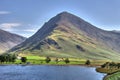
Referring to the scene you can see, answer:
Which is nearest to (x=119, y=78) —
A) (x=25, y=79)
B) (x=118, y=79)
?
(x=118, y=79)

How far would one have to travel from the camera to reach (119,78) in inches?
3145

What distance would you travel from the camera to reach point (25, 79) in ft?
483

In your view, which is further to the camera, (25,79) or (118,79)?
(25,79)

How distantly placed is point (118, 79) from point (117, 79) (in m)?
0.89

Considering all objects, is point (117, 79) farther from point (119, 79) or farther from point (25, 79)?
point (25, 79)

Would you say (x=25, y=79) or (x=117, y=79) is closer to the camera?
(x=117, y=79)

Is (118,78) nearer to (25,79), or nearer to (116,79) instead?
(116,79)

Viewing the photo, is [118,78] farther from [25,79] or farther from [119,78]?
[25,79]

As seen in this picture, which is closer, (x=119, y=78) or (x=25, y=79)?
(x=119, y=78)

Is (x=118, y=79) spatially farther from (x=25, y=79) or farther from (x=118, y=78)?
(x=25, y=79)

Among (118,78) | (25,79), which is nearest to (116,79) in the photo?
(118,78)

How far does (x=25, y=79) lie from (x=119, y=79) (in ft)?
251

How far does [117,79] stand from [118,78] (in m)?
0.47

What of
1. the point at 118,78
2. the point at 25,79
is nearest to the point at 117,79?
the point at 118,78
